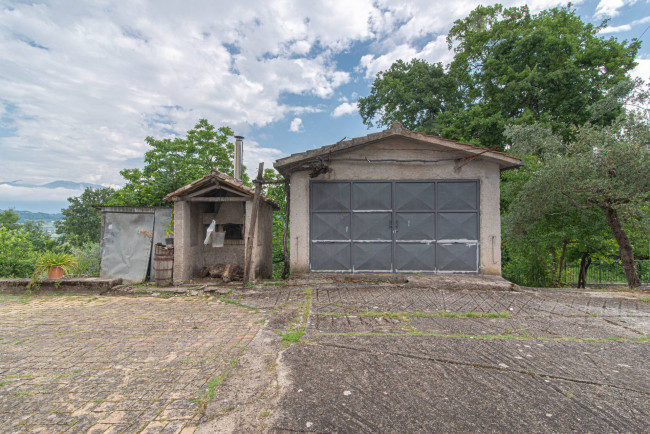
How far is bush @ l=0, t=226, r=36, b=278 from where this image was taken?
9.52m

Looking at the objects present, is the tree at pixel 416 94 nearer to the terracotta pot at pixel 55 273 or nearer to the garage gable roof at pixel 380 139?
the garage gable roof at pixel 380 139

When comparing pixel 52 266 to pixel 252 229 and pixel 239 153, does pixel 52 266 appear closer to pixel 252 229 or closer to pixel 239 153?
pixel 252 229

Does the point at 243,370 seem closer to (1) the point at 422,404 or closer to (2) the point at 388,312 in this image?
(1) the point at 422,404

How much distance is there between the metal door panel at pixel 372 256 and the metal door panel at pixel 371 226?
21cm

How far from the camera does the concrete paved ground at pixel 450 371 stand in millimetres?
2348

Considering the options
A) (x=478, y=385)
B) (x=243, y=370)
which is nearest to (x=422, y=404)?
(x=478, y=385)

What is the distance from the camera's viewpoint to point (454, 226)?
25.6 ft

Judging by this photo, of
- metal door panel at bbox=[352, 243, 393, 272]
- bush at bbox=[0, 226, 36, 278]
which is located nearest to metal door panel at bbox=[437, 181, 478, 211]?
metal door panel at bbox=[352, 243, 393, 272]

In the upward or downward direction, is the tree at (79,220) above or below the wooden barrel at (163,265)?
above

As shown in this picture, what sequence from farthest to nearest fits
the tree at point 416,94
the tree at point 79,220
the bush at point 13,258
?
the tree at point 79,220 → the tree at point 416,94 → the bush at point 13,258

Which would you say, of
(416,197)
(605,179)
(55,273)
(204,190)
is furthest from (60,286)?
(605,179)

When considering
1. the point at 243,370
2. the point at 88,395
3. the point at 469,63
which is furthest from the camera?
the point at 469,63

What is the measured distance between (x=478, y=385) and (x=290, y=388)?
5.87ft

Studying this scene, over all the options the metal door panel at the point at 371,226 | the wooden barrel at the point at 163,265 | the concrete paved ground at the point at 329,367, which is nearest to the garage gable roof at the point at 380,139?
the metal door panel at the point at 371,226
